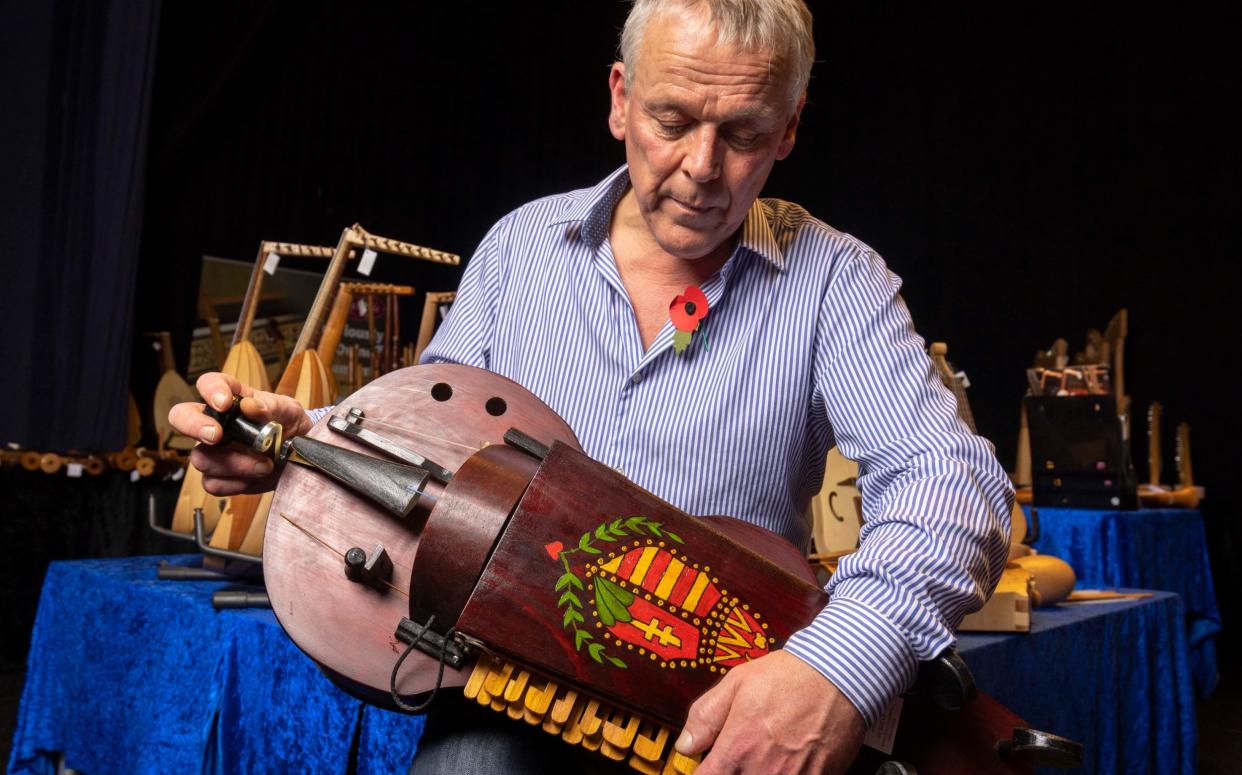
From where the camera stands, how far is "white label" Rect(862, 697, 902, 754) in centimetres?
91

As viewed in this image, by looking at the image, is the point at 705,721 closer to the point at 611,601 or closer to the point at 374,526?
the point at 611,601

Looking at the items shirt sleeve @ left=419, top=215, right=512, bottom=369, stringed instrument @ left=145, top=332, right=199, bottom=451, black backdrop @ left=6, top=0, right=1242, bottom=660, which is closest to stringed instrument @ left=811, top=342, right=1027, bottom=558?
shirt sleeve @ left=419, top=215, right=512, bottom=369

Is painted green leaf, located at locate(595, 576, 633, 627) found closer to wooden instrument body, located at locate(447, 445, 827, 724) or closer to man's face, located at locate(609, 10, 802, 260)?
wooden instrument body, located at locate(447, 445, 827, 724)

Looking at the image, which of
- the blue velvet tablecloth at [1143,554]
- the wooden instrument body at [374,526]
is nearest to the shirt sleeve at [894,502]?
the wooden instrument body at [374,526]

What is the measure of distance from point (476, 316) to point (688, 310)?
332 mm

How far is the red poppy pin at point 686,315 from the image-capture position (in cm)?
121

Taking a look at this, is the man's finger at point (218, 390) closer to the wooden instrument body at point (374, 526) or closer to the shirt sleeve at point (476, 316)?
the wooden instrument body at point (374, 526)

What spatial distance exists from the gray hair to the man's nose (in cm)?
10

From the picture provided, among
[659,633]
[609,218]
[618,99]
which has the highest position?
[618,99]

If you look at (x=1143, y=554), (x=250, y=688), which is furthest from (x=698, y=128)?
(x=1143, y=554)

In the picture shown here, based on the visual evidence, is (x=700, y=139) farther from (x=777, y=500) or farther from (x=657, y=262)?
(x=777, y=500)

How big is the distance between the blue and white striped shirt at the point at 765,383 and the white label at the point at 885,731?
0.07 m

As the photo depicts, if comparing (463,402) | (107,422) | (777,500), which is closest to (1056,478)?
(777,500)

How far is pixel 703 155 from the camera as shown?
1097 millimetres
